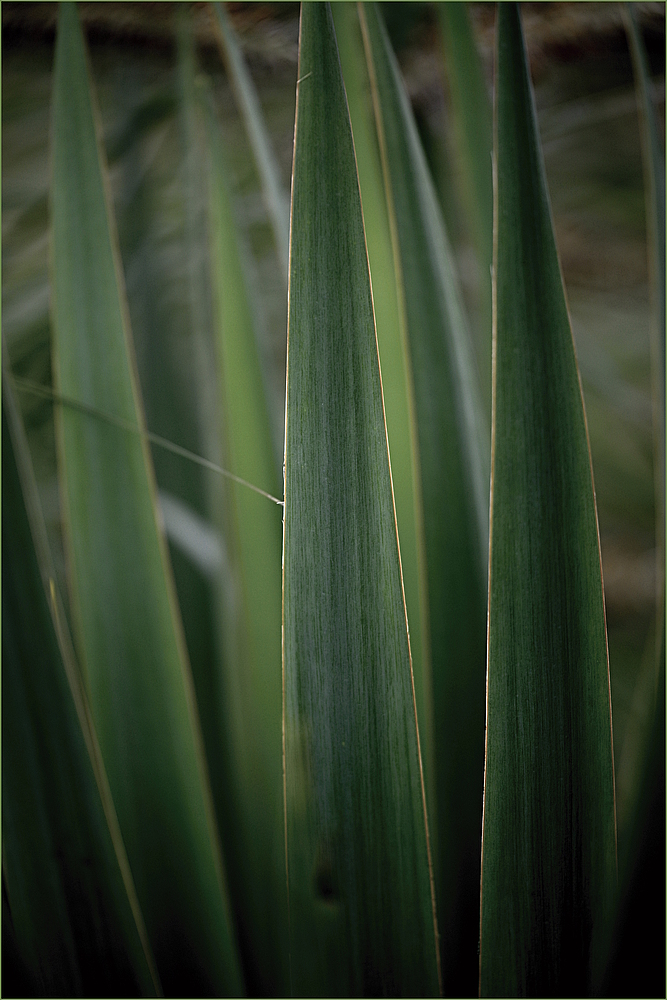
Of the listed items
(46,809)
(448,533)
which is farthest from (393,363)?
(46,809)

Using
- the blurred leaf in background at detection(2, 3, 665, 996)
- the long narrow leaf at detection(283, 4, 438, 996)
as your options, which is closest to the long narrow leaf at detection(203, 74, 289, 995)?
the blurred leaf in background at detection(2, 3, 665, 996)

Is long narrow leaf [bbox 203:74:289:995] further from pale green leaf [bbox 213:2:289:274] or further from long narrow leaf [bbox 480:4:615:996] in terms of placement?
long narrow leaf [bbox 480:4:615:996]

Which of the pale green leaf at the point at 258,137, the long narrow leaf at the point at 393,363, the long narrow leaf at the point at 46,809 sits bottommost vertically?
the long narrow leaf at the point at 46,809

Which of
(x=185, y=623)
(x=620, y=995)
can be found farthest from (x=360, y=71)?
(x=620, y=995)

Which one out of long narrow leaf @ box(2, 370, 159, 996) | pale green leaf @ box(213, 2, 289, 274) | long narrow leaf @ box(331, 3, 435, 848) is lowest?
long narrow leaf @ box(2, 370, 159, 996)

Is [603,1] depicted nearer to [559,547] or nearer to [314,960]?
[559,547]

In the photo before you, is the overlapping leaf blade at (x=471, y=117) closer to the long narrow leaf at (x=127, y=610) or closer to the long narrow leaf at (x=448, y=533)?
the long narrow leaf at (x=448, y=533)

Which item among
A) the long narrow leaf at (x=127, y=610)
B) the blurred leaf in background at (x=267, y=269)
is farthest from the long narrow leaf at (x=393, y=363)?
the long narrow leaf at (x=127, y=610)
